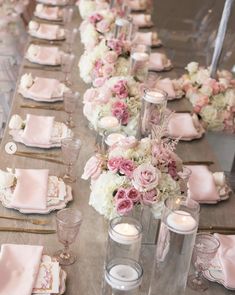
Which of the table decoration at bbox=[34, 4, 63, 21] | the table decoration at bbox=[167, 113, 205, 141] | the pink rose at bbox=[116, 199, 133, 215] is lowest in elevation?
the table decoration at bbox=[34, 4, 63, 21]

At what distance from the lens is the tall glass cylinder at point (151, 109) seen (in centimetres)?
223

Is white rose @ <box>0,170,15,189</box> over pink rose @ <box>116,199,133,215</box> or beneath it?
beneath

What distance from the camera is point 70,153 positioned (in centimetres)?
218

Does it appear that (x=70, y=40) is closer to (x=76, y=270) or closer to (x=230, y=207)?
(x=230, y=207)

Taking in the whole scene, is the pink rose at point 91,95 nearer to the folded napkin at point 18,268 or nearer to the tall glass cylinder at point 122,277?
the folded napkin at point 18,268

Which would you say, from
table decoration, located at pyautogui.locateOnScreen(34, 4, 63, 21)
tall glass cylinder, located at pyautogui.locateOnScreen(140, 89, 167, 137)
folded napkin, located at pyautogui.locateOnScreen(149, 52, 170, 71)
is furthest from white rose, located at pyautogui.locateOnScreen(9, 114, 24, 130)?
table decoration, located at pyautogui.locateOnScreen(34, 4, 63, 21)

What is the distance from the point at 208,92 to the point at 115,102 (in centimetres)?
84

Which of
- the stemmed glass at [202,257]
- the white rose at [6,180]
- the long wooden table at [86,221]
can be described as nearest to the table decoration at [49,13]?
the long wooden table at [86,221]

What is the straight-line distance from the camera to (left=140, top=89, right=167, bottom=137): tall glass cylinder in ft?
7.33

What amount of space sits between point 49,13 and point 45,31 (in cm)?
58

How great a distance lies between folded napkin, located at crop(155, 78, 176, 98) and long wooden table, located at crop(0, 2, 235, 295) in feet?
1.88

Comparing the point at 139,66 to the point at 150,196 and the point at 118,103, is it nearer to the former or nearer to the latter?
the point at 118,103

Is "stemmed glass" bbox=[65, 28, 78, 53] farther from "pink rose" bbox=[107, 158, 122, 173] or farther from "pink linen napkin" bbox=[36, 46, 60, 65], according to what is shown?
"pink rose" bbox=[107, 158, 122, 173]

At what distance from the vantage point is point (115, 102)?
2.44m
